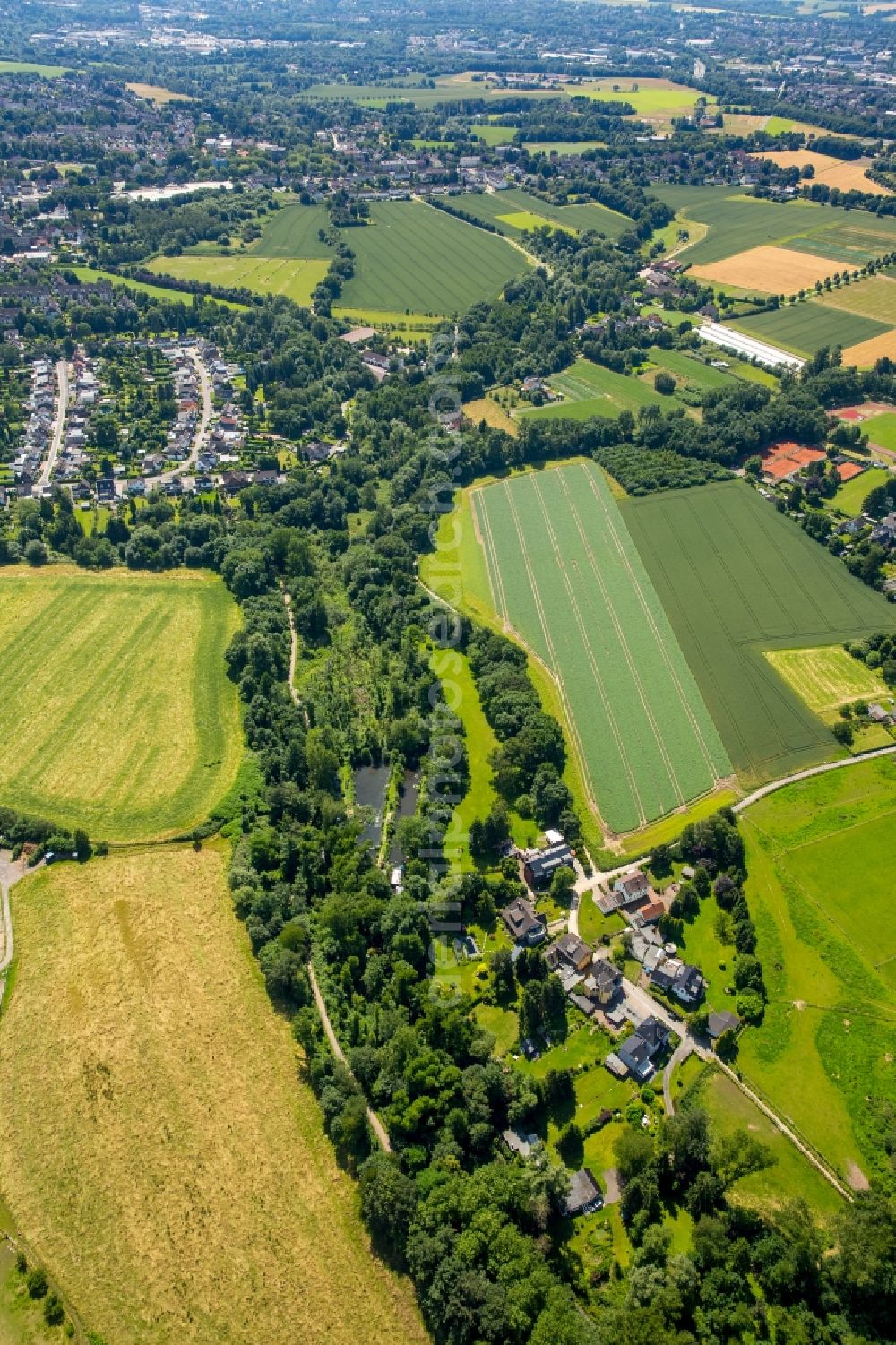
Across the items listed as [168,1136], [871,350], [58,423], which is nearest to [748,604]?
[168,1136]

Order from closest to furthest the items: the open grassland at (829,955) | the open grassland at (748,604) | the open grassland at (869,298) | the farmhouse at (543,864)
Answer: the open grassland at (829,955) → the farmhouse at (543,864) → the open grassland at (748,604) → the open grassland at (869,298)

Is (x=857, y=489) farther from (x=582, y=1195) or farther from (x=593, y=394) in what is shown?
(x=582, y=1195)

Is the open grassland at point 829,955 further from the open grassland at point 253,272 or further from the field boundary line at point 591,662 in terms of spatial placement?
the open grassland at point 253,272

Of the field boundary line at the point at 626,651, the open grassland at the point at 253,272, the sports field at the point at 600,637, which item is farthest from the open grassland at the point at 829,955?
the open grassland at the point at 253,272

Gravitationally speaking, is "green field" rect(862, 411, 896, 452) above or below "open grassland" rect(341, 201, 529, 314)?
below

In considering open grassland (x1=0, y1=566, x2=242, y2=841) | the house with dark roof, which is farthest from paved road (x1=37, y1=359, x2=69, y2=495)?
the house with dark roof

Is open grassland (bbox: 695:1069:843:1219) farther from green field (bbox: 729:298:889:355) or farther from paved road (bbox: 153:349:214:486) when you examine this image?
green field (bbox: 729:298:889:355)
